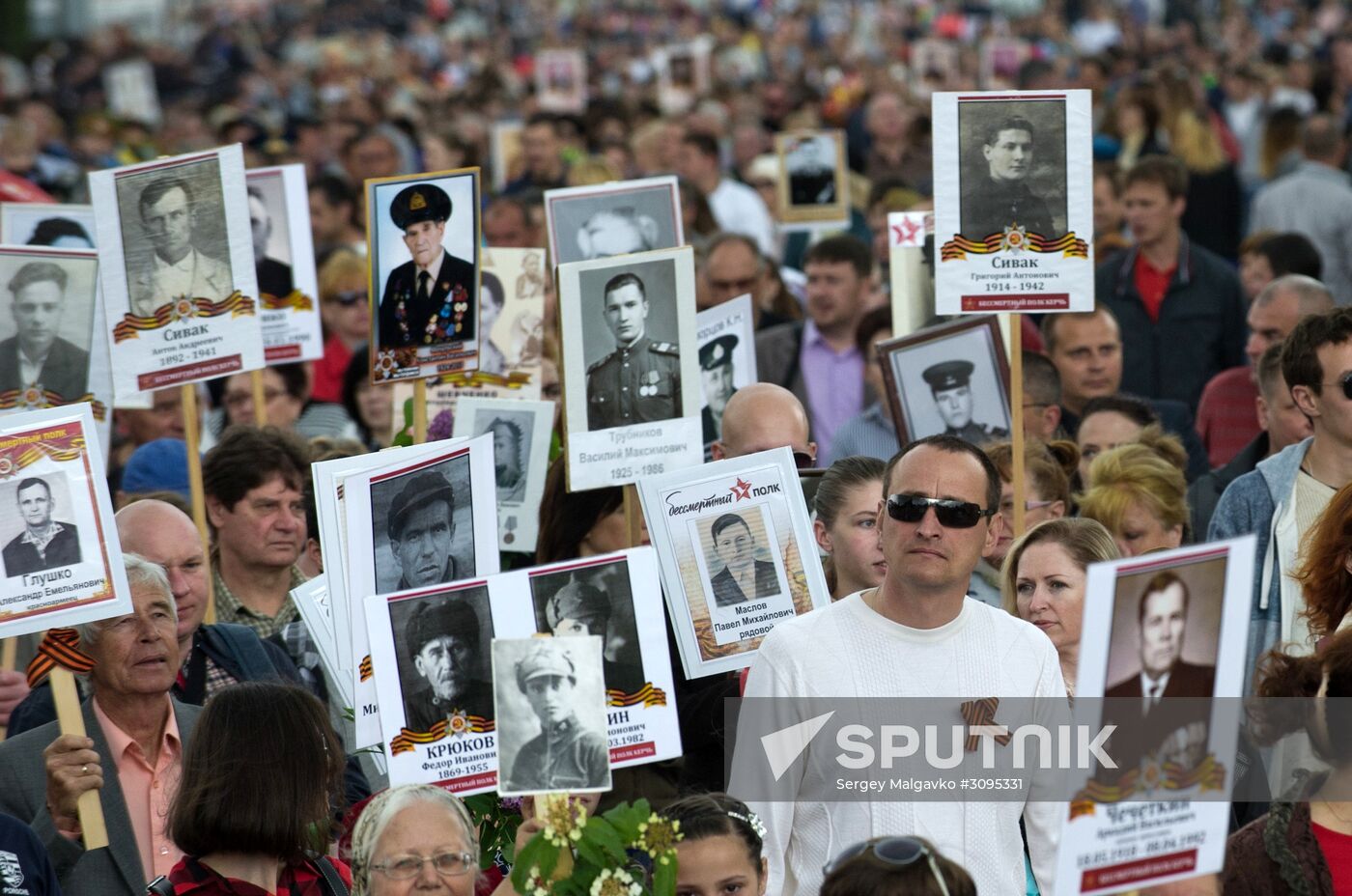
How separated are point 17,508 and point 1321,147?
943 centimetres

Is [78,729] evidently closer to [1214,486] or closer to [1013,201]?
[1013,201]

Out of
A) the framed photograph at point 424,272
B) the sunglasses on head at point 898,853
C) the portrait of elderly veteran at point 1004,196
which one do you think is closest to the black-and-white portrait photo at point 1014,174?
the portrait of elderly veteran at point 1004,196

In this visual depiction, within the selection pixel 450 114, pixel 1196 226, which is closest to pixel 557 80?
pixel 450 114

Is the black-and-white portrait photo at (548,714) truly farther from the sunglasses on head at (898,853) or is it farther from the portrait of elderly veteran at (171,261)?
the portrait of elderly veteran at (171,261)

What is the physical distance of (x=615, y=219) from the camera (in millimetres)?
8273

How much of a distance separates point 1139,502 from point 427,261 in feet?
7.73

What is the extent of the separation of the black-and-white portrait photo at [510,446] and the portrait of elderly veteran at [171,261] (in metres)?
0.98

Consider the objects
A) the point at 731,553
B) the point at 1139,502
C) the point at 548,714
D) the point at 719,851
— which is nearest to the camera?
the point at 548,714

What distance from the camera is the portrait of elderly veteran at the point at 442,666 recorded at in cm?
479

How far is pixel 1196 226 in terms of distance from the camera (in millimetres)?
13656

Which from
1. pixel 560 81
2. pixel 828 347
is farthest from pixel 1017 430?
pixel 560 81

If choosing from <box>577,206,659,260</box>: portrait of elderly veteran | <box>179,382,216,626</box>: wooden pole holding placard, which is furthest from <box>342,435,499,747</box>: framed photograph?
<box>577,206,659,260</box>: portrait of elderly veteran

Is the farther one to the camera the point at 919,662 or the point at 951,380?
the point at 951,380

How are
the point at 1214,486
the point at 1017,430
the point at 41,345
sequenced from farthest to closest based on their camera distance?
1. the point at 1214,486
2. the point at 41,345
3. the point at 1017,430
